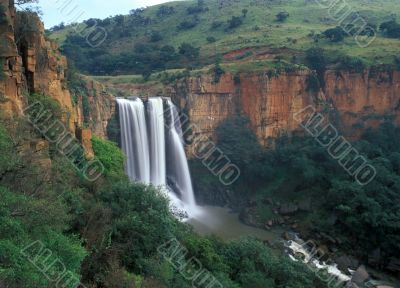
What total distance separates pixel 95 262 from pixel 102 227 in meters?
1.20

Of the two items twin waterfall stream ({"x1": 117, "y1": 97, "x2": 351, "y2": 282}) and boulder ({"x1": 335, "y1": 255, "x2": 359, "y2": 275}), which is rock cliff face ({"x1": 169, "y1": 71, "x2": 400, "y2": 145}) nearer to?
twin waterfall stream ({"x1": 117, "y1": 97, "x2": 351, "y2": 282})

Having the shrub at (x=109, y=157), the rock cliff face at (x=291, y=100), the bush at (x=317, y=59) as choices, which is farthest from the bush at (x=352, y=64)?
the shrub at (x=109, y=157)

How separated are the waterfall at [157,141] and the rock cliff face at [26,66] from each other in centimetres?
852

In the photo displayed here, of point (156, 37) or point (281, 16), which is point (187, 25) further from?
point (281, 16)

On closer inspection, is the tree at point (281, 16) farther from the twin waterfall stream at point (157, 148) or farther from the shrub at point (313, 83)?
the twin waterfall stream at point (157, 148)

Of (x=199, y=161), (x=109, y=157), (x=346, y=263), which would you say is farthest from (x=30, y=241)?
(x=199, y=161)

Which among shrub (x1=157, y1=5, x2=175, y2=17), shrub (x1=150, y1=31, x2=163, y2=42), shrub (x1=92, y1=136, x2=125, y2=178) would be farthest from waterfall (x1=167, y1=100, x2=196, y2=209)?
shrub (x1=157, y1=5, x2=175, y2=17)

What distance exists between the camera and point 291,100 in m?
34.9

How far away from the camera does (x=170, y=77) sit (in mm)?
34094

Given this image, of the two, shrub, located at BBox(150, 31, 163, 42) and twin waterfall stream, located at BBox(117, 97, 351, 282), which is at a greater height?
shrub, located at BBox(150, 31, 163, 42)

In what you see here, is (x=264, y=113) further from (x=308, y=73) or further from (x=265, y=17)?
(x=265, y=17)

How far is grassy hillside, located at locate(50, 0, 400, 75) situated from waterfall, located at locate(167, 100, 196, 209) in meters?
9.31

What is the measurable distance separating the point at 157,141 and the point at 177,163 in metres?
3.09

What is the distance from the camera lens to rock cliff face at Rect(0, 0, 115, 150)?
46.9 ft
